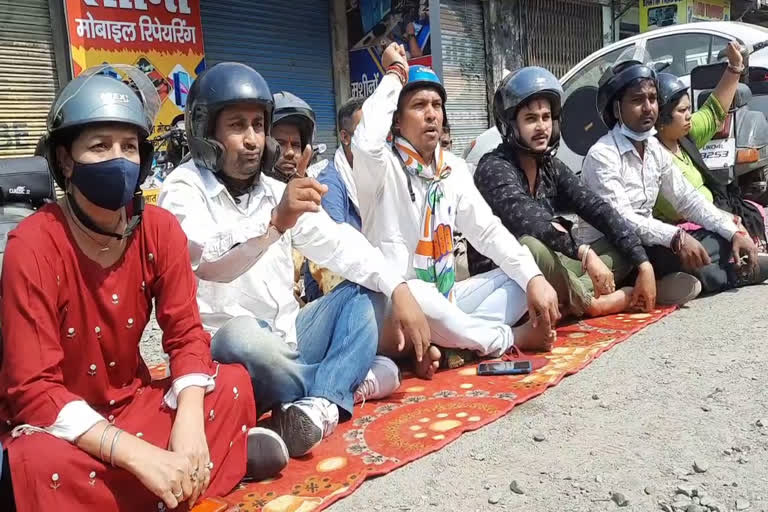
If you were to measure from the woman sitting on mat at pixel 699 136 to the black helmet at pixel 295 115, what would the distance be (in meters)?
2.35

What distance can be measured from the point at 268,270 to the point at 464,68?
414 inches

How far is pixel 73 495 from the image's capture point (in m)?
1.79

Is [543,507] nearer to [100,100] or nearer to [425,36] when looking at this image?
[100,100]

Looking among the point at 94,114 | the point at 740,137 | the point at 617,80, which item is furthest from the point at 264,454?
the point at 740,137

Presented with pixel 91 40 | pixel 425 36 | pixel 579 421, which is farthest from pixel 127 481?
pixel 425 36

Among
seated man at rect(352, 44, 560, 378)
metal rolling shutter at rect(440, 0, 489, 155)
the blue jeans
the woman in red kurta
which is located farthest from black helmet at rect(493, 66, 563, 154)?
metal rolling shutter at rect(440, 0, 489, 155)

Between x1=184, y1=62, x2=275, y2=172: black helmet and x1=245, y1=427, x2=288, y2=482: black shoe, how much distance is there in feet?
3.24

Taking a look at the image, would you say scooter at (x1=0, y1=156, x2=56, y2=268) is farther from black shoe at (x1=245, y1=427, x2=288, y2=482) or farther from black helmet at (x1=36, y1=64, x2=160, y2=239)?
black shoe at (x1=245, y1=427, x2=288, y2=482)

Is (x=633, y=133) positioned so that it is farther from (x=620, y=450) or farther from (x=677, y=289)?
(x=620, y=450)

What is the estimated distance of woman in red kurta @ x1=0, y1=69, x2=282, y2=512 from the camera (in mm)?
1824

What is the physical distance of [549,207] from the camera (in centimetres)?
414

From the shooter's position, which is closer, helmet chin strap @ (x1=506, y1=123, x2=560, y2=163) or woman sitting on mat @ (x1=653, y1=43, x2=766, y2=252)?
helmet chin strap @ (x1=506, y1=123, x2=560, y2=163)

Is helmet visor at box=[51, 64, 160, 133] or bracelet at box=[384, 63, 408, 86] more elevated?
bracelet at box=[384, 63, 408, 86]

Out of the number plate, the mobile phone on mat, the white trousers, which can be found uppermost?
the number plate
